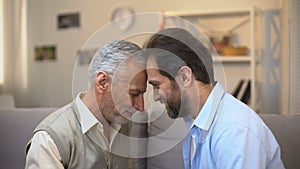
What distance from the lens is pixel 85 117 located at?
4.33 ft

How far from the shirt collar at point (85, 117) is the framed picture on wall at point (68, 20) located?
91.5 inches

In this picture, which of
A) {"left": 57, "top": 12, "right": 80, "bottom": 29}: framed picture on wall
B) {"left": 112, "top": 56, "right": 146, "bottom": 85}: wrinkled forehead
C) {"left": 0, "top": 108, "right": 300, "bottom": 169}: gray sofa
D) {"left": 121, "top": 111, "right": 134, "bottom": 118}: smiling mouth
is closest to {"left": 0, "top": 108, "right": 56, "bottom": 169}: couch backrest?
{"left": 0, "top": 108, "right": 300, "bottom": 169}: gray sofa

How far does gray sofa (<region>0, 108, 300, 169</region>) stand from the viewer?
1.61m

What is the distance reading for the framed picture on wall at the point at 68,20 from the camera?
11.6 feet

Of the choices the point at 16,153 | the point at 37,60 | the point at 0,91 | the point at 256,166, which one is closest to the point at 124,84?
the point at 256,166

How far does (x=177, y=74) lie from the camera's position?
1.18m

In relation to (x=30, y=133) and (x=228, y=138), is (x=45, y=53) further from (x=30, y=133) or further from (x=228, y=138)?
(x=228, y=138)

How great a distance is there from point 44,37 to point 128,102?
267cm

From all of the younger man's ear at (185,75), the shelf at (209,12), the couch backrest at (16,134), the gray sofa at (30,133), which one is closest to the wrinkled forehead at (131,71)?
the younger man's ear at (185,75)

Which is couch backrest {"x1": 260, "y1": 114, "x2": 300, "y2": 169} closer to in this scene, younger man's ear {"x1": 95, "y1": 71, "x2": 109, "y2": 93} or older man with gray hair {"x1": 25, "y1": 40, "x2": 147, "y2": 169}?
older man with gray hair {"x1": 25, "y1": 40, "x2": 147, "y2": 169}

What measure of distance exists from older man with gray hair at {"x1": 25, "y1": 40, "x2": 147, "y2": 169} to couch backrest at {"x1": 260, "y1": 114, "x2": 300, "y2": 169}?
0.71 m

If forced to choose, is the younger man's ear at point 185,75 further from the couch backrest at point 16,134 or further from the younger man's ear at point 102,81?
the couch backrest at point 16,134

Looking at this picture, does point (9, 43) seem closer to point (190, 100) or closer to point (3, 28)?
point (3, 28)

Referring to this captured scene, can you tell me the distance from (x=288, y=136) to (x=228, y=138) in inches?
26.3
